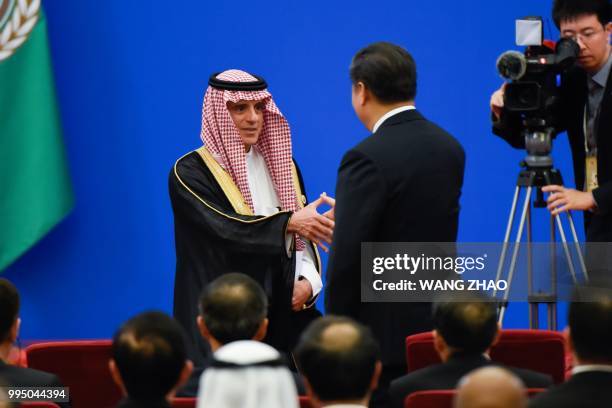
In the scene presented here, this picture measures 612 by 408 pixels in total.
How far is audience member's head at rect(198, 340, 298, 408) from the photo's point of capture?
2355 millimetres

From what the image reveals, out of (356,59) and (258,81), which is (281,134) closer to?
(258,81)

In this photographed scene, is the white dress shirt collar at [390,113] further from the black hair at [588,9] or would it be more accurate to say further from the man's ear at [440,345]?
the black hair at [588,9]

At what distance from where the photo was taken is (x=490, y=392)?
7.09ft

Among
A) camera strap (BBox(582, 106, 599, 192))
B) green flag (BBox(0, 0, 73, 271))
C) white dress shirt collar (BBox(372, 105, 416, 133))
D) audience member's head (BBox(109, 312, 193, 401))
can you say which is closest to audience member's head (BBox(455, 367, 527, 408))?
audience member's head (BBox(109, 312, 193, 401))

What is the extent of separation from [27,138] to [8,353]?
11.2ft

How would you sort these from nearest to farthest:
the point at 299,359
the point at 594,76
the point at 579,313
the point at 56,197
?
the point at 299,359 → the point at 579,313 → the point at 594,76 → the point at 56,197

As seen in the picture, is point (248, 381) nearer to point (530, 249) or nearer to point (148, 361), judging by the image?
point (148, 361)

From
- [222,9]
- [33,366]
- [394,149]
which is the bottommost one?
[33,366]

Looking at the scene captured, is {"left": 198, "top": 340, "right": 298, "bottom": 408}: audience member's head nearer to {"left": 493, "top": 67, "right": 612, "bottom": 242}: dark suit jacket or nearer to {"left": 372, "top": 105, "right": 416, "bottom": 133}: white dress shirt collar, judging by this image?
{"left": 372, "top": 105, "right": 416, "bottom": 133}: white dress shirt collar

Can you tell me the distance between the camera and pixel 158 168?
7156 mm

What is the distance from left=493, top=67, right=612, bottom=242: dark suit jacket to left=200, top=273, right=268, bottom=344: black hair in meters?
2.01

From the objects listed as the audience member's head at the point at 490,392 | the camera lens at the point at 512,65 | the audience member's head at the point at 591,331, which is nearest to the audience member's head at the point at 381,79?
the camera lens at the point at 512,65

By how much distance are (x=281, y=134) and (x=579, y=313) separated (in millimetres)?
2418

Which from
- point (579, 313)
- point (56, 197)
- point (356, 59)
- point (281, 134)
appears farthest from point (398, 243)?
point (56, 197)
